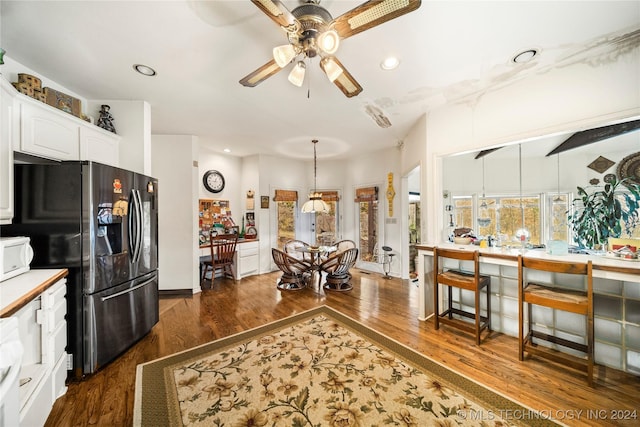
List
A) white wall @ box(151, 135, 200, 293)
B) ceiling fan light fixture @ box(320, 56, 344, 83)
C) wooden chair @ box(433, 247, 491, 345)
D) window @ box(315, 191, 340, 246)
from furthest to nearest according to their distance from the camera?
window @ box(315, 191, 340, 246) → white wall @ box(151, 135, 200, 293) → wooden chair @ box(433, 247, 491, 345) → ceiling fan light fixture @ box(320, 56, 344, 83)

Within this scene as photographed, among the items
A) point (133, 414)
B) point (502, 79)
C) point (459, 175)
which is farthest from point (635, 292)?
point (133, 414)

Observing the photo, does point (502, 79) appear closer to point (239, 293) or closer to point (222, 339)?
point (222, 339)

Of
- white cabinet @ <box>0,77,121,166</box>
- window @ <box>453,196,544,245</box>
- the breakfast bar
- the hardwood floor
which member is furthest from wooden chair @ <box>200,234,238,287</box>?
window @ <box>453,196,544,245</box>

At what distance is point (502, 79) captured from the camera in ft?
7.55

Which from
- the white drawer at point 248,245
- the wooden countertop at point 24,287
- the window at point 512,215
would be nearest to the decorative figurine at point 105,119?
the wooden countertop at point 24,287

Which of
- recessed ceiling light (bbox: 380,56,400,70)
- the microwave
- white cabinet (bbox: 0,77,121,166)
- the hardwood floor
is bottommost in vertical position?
the hardwood floor

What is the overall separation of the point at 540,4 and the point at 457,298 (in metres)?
2.88

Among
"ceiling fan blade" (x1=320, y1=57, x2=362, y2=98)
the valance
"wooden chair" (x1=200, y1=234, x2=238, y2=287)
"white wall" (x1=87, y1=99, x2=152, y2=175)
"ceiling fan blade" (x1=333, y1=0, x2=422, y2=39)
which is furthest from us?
the valance

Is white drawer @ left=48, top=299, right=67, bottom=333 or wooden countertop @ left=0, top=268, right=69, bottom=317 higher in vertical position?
wooden countertop @ left=0, top=268, right=69, bottom=317

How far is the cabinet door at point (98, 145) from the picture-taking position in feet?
7.57

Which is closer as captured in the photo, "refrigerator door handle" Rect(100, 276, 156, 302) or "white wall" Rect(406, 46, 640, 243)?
"white wall" Rect(406, 46, 640, 243)

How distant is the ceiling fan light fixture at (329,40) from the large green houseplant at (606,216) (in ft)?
9.59

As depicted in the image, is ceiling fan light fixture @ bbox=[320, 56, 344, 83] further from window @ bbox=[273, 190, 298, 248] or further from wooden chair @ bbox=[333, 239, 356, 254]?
window @ bbox=[273, 190, 298, 248]

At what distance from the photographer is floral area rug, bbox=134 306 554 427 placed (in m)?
1.51
